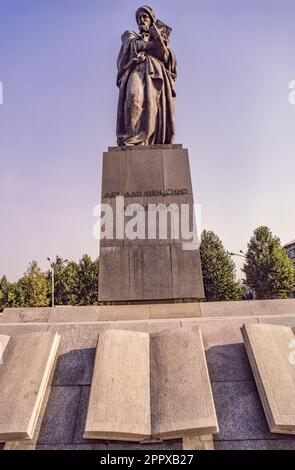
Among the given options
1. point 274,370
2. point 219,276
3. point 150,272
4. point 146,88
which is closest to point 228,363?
point 274,370

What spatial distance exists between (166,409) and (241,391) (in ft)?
2.92

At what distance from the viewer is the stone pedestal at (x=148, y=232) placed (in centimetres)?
707

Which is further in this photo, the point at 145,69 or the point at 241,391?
the point at 145,69

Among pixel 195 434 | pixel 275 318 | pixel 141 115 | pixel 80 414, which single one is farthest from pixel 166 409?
pixel 141 115

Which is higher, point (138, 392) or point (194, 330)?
point (194, 330)

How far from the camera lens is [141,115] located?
951 cm

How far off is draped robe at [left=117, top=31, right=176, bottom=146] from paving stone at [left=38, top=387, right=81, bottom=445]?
21.8 ft

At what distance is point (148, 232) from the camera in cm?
761

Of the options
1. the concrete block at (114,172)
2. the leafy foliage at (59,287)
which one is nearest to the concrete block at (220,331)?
the concrete block at (114,172)

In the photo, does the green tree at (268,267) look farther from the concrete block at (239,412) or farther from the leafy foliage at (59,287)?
the concrete block at (239,412)

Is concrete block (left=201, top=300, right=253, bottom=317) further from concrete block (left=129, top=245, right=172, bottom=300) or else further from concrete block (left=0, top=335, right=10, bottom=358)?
concrete block (left=0, top=335, right=10, bottom=358)

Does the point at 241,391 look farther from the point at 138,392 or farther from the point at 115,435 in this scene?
the point at 115,435

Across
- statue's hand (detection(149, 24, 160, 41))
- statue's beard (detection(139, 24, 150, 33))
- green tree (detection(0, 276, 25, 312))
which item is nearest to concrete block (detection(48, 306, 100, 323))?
statue's hand (detection(149, 24, 160, 41))

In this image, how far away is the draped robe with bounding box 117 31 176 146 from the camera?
9352mm
